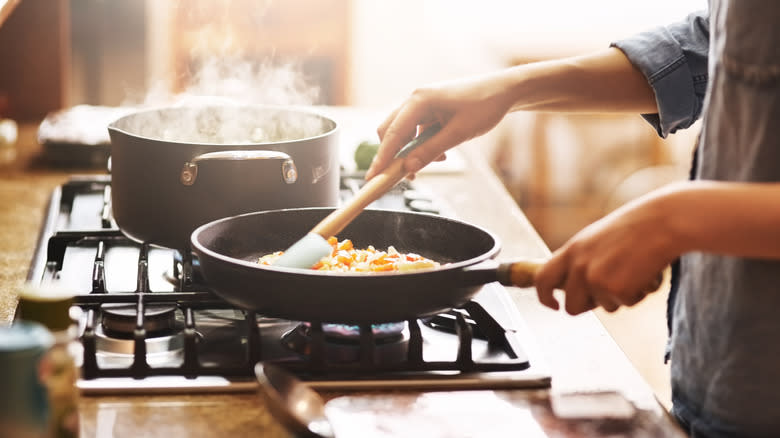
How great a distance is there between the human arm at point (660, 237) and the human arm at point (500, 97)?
0.37m

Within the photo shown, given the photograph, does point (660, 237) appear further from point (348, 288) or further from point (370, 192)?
point (370, 192)

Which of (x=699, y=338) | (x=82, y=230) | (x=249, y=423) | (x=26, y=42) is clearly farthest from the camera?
(x=26, y=42)

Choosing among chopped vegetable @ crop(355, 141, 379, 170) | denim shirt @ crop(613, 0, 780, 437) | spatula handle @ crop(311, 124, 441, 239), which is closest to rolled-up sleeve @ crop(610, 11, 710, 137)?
denim shirt @ crop(613, 0, 780, 437)

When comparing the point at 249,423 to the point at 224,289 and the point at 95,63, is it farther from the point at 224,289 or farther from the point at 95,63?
the point at 95,63

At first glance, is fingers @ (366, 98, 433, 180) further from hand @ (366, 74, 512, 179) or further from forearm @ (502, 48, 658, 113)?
forearm @ (502, 48, 658, 113)

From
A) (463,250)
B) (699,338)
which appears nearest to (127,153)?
(463,250)

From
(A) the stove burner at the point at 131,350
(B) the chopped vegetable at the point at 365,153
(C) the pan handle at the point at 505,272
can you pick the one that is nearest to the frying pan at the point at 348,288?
(C) the pan handle at the point at 505,272

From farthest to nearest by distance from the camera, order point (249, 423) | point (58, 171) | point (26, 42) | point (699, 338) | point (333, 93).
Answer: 1. point (333, 93)
2. point (26, 42)
3. point (58, 171)
4. point (699, 338)
5. point (249, 423)

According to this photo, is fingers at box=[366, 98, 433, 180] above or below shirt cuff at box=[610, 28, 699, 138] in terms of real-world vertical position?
below

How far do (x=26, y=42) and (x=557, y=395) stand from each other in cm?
195

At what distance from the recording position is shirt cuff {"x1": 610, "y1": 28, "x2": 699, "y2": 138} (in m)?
1.19

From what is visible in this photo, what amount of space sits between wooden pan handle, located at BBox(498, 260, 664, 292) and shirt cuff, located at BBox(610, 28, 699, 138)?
39 centimetres

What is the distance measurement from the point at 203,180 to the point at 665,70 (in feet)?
2.06

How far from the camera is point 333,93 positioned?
4.42 metres
